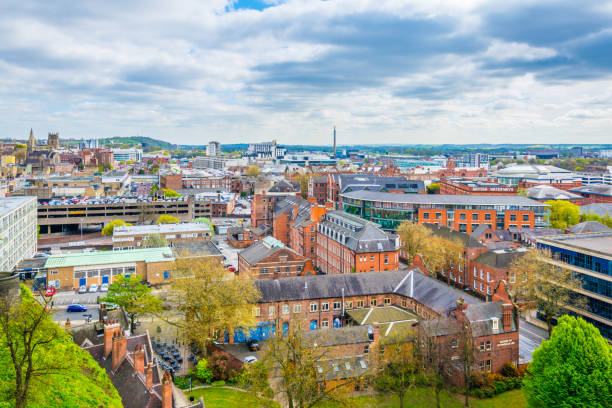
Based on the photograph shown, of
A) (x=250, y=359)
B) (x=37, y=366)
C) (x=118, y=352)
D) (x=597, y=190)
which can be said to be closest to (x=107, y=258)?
(x=250, y=359)

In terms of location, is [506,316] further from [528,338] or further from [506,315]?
[528,338]

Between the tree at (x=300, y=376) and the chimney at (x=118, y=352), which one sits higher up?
the chimney at (x=118, y=352)

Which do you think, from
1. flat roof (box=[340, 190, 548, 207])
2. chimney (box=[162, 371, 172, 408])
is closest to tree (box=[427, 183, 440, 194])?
flat roof (box=[340, 190, 548, 207])

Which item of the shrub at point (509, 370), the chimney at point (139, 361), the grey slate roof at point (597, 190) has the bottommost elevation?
the shrub at point (509, 370)

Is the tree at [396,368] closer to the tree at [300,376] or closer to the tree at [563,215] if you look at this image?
the tree at [300,376]

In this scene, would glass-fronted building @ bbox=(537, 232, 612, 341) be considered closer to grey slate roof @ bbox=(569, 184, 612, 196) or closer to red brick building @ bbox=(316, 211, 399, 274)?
red brick building @ bbox=(316, 211, 399, 274)

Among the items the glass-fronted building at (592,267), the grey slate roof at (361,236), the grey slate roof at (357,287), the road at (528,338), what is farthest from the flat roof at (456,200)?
the road at (528,338)
